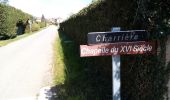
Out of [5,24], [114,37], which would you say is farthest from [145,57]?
[5,24]

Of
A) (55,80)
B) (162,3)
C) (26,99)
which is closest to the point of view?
(162,3)

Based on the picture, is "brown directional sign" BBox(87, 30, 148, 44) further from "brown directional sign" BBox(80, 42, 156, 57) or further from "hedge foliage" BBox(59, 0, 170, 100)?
"hedge foliage" BBox(59, 0, 170, 100)

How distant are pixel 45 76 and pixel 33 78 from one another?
0.42m

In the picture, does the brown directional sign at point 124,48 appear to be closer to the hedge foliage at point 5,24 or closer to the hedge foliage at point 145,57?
the hedge foliage at point 145,57

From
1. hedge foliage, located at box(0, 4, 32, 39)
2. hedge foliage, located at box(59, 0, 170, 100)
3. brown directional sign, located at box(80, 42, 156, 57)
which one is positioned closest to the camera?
brown directional sign, located at box(80, 42, 156, 57)

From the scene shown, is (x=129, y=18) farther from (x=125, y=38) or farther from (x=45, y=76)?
(x=45, y=76)

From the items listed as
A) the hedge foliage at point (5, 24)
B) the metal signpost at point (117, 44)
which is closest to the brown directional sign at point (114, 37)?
the metal signpost at point (117, 44)

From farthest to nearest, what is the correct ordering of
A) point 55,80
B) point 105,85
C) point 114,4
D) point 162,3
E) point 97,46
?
point 55,80 → point 105,85 → point 114,4 → point 162,3 → point 97,46

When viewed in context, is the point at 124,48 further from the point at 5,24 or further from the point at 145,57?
the point at 5,24

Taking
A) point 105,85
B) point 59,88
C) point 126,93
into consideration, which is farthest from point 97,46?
point 59,88

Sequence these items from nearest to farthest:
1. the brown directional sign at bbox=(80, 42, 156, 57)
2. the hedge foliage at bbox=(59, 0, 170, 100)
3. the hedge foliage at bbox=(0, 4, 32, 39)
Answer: the brown directional sign at bbox=(80, 42, 156, 57), the hedge foliage at bbox=(59, 0, 170, 100), the hedge foliage at bbox=(0, 4, 32, 39)

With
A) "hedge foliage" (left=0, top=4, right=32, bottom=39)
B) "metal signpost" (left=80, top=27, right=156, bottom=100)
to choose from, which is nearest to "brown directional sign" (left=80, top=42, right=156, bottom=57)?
"metal signpost" (left=80, top=27, right=156, bottom=100)

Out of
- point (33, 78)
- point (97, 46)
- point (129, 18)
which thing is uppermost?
point (129, 18)

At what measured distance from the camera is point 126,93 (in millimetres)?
6211
